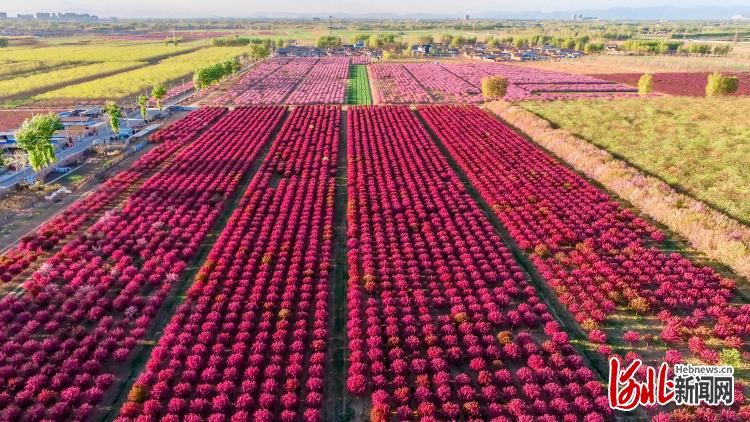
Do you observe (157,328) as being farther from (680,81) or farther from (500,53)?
(500,53)

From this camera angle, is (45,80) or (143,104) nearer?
(143,104)

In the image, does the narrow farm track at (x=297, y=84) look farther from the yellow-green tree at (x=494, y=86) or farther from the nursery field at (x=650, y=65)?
the nursery field at (x=650, y=65)

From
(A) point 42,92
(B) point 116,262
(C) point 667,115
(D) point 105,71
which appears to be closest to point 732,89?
(C) point 667,115

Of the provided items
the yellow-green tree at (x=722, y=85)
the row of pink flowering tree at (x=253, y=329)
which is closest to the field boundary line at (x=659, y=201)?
the row of pink flowering tree at (x=253, y=329)

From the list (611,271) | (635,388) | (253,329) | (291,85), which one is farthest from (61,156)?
(291,85)

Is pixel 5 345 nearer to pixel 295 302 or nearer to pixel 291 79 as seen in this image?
pixel 295 302

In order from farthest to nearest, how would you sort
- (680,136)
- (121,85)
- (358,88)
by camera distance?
(358,88)
(121,85)
(680,136)

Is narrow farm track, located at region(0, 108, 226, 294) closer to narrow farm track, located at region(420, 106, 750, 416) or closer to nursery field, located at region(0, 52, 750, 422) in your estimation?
nursery field, located at region(0, 52, 750, 422)
